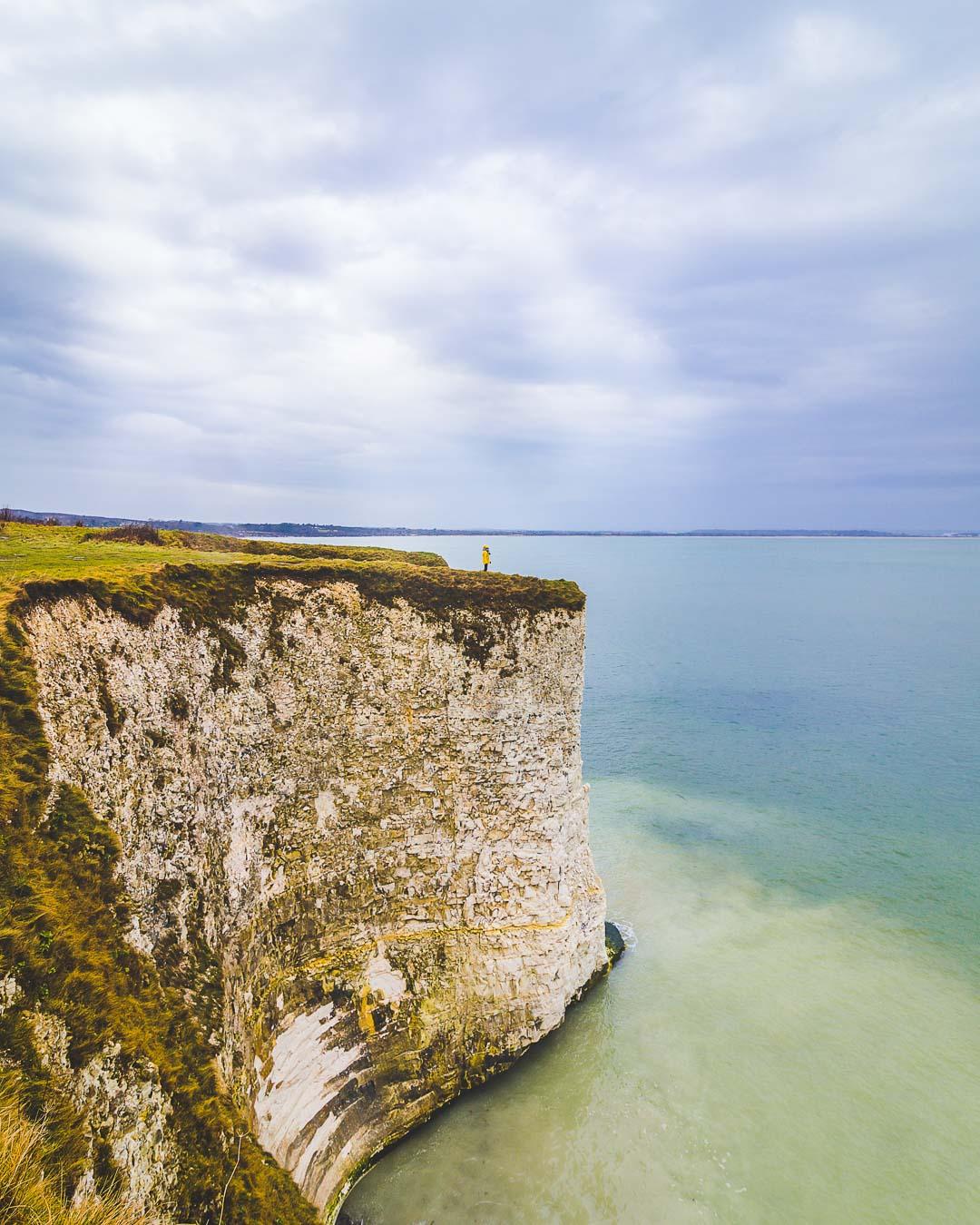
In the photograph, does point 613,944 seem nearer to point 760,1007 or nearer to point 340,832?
point 760,1007

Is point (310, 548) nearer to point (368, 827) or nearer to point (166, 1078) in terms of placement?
point (368, 827)

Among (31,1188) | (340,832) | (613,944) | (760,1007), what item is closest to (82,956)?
(31,1188)

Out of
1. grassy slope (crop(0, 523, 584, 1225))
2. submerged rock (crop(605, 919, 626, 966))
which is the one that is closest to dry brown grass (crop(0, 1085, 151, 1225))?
grassy slope (crop(0, 523, 584, 1225))

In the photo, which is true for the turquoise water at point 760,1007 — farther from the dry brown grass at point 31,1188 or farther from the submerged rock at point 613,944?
the dry brown grass at point 31,1188

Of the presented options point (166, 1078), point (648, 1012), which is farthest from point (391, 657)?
point (648, 1012)

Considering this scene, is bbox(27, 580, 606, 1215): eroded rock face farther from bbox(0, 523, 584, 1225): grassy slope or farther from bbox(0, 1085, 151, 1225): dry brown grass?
bbox(0, 1085, 151, 1225): dry brown grass
